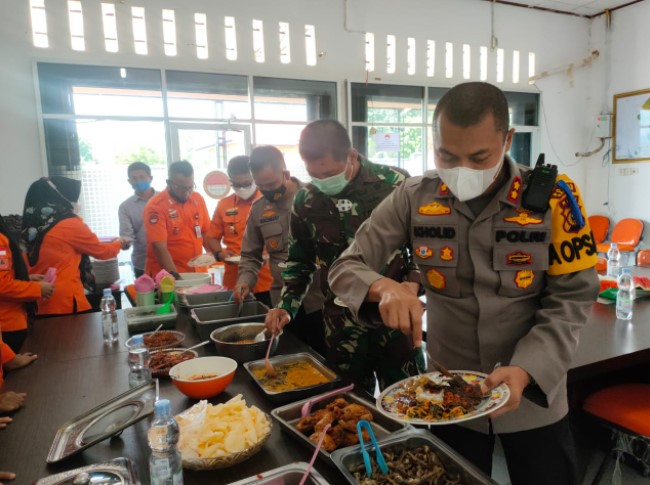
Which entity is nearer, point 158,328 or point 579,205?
point 579,205

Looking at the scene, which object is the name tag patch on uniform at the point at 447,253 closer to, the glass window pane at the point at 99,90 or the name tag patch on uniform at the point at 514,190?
the name tag patch on uniform at the point at 514,190

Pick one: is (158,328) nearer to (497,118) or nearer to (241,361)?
(241,361)

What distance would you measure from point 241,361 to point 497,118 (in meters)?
1.23

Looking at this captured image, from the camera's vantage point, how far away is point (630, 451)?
211 centimetres

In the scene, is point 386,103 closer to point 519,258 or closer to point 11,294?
point 11,294

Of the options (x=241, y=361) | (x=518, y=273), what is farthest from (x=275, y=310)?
(x=518, y=273)

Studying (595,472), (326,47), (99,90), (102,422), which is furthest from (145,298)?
(326,47)

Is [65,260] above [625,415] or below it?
above

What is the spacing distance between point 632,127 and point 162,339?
25.3 feet

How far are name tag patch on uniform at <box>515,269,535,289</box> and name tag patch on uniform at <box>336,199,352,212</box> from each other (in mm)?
927

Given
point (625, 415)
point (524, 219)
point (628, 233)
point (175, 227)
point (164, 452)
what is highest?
point (524, 219)

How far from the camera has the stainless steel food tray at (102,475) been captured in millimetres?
1003

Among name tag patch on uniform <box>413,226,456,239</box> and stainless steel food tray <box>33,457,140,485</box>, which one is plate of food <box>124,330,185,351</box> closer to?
stainless steel food tray <box>33,457,140,485</box>

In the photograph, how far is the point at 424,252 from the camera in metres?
1.35
